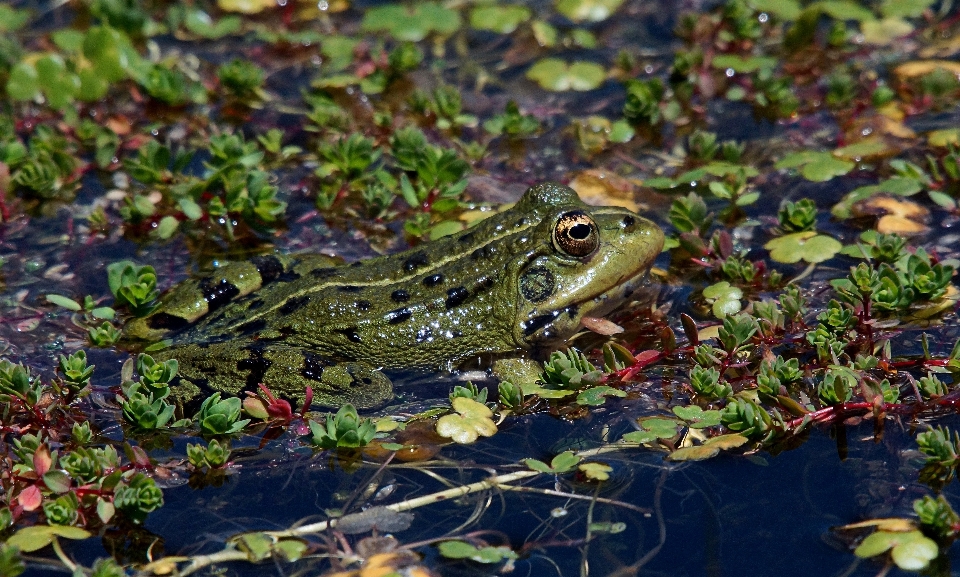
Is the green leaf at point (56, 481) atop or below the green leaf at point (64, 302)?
below

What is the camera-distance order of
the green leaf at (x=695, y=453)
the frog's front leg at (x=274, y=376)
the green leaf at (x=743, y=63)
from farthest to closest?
1. the green leaf at (x=743, y=63)
2. the frog's front leg at (x=274, y=376)
3. the green leaf at (x=695, y=453)

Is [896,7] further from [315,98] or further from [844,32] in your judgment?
[315,98]

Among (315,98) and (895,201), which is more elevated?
(315,98)

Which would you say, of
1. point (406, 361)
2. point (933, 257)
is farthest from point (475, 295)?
point (933, 257)

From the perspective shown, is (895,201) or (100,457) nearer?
(100,457)

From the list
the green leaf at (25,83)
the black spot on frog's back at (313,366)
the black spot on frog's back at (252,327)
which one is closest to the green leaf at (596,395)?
the black spot on frog's back at (313,366)

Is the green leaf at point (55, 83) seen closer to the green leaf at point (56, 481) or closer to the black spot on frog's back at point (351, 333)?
the black spot on frog's back at point (351, 333)

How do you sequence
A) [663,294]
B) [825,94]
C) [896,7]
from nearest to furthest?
1. [663,294]
2. [825,94]
3. [896,7]

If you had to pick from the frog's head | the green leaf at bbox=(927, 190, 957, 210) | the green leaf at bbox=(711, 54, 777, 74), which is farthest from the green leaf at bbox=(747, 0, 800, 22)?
the frog's head
